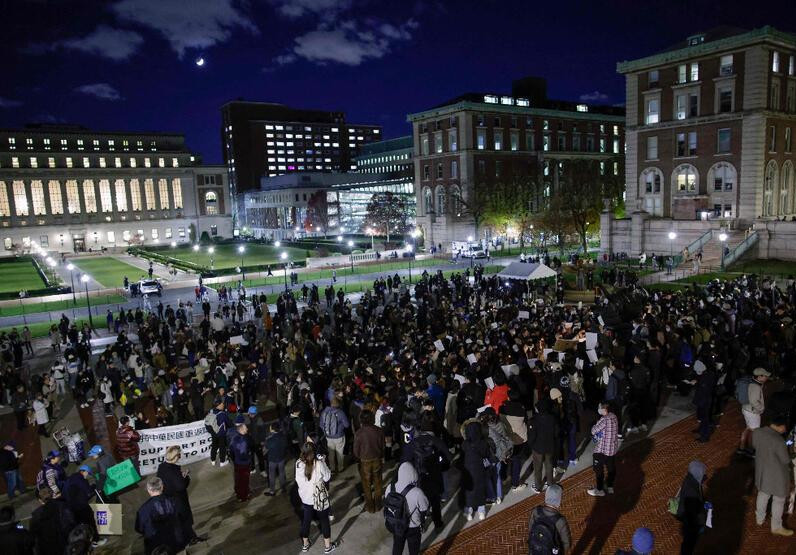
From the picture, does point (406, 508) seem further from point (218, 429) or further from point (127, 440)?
point (127, 440)

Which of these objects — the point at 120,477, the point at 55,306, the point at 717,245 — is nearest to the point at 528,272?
the point at 120,477

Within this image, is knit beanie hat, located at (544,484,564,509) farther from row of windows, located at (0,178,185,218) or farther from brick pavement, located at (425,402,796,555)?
row of windows, located at (0,178,185,218)

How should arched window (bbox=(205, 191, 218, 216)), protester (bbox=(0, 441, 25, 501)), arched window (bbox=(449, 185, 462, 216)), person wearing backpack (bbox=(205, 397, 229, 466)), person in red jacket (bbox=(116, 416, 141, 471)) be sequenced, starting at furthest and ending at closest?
arched window (bbox=(205, 191, 218, 216))
arched window (bbox=(449, 185, 462, 216))
person wearing backpack (bbox=(205, 397, 229, 466))
person in red jacket (bbox=(116, 416, 141, 471))
protester (bbox=(0, 441, 25, 501))

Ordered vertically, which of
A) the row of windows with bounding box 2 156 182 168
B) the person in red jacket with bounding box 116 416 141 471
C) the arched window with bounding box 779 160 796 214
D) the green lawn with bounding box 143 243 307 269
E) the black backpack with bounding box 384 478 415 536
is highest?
the row of windows with bounding box 2 156 182 168

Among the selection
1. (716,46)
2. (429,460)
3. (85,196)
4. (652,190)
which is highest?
(716,46)

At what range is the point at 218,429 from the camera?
12.8 m

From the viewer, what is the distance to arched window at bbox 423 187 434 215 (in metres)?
85.7

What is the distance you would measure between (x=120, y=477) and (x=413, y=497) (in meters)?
6.75

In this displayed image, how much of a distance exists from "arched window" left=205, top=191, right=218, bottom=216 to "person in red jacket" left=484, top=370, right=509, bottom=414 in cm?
13113

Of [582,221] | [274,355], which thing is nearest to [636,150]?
[582,221]

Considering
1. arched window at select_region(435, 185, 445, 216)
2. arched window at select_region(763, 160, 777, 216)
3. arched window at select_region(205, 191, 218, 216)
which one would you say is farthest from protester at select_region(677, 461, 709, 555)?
arched window at select_region(205, 191, 218, 216)

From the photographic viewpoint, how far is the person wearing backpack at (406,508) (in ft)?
26.3

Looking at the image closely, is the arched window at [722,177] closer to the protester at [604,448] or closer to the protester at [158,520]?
the protester at [604,448]

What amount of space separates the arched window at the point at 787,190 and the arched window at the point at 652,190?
33.6 feet
